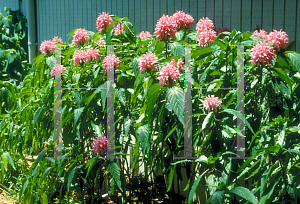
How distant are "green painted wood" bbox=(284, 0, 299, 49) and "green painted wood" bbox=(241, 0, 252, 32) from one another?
300 mm

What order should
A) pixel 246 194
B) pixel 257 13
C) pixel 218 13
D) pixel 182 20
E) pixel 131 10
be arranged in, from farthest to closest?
pixel 131 10, pixel 218 13, pixel 257 13, pixel 182 20, pixel 246 194

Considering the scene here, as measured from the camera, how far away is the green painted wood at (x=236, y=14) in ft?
8.64

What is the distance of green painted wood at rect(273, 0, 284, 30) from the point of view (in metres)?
2.36

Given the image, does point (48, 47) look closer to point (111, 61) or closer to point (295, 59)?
point (111, 61)

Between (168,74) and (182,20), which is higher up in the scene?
(182,20)

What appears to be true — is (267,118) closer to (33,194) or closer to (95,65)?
(95,65)

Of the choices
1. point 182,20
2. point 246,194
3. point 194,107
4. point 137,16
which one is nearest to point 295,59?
point 194,107

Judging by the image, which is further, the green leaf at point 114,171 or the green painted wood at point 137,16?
the green painted wood at point 137,16

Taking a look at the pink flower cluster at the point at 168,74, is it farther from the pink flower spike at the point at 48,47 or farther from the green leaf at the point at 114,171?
the pink flower spike at the point at 48,47

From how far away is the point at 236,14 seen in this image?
8.70 feet

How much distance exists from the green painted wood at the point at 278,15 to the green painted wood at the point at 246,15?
8.4 inches

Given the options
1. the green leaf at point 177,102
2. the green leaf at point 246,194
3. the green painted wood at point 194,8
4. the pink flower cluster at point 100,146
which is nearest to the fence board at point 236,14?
the green painted wood at point 194,8

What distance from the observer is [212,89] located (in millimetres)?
1735

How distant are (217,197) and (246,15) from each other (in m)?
1.69
